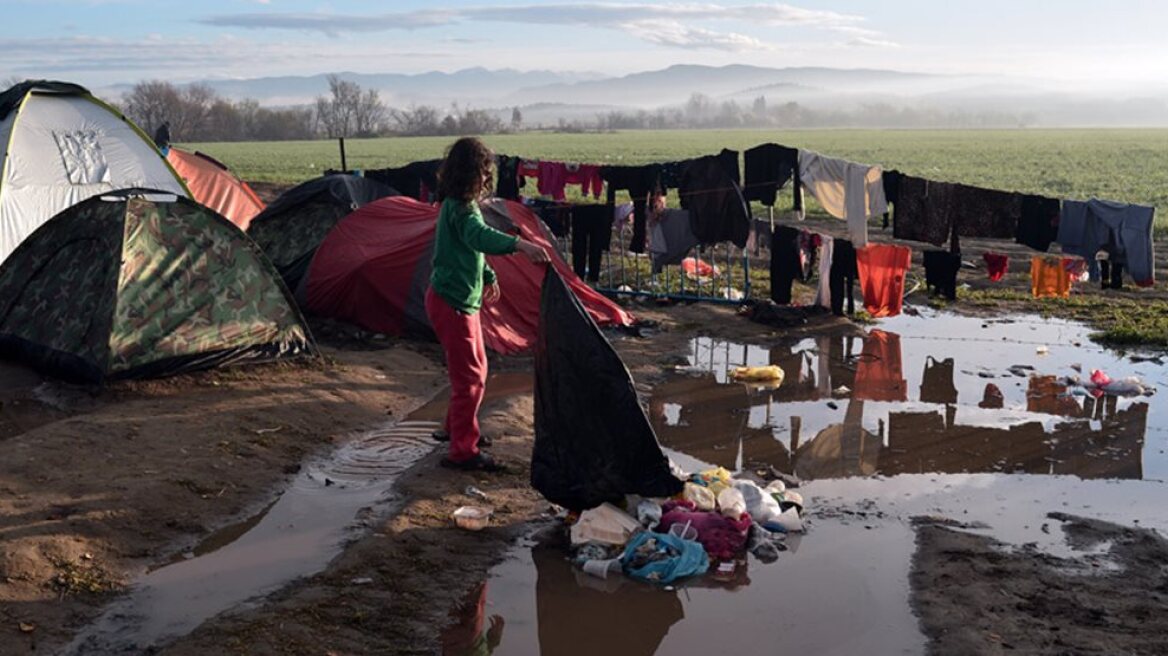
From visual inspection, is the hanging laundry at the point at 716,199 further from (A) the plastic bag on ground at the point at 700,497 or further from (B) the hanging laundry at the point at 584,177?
(A) the plastic bag on ground at the point at 700,497

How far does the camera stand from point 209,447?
7.88 metres

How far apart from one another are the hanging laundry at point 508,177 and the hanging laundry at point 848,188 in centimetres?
440

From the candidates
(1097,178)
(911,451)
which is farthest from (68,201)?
(1097,178)

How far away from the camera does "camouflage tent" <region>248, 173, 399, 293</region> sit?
13.5 meters

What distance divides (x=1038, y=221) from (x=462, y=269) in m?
8.91

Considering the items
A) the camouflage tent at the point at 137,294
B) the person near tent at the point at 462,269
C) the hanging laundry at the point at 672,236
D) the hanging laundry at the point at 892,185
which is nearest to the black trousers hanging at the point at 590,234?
the hanging laundry at the point at 672,236

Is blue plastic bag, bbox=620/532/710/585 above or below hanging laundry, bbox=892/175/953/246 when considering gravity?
below

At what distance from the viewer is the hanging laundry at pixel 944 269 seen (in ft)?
47.2

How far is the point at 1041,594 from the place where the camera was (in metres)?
6.07

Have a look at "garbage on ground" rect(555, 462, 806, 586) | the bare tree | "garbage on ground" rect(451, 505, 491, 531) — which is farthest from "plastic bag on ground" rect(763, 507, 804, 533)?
the bare tree

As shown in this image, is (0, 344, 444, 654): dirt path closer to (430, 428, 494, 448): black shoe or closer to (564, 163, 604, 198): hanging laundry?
(430, 428, 494, 448): black shoe

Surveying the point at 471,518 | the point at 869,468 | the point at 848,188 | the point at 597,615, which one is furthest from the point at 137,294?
the point at 848,188

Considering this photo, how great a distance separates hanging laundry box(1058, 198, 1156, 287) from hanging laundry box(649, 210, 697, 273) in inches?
181

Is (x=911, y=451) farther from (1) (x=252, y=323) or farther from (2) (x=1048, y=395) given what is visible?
(1) (x=252, y=323)
